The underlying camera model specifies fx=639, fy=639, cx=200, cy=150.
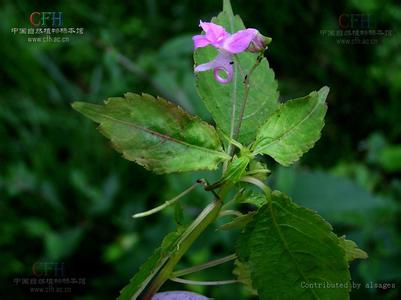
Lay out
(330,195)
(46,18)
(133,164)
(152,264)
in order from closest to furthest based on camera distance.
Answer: (152,264)
(46,18)
(330,195)
(133,164)

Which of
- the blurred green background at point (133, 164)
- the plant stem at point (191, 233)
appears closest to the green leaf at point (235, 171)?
the plant stem at point (191, 233)

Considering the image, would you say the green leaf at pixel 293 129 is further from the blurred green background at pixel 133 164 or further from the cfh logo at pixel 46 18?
the blurred green background at pixel 133 164

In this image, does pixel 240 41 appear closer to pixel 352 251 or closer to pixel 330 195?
pixel 352 251

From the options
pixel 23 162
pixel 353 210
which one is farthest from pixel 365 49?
pixel 23 162

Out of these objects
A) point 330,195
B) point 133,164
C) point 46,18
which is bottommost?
point 330,195

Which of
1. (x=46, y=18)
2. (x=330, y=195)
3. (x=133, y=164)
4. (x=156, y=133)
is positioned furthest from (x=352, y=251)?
(x=133, y=164)

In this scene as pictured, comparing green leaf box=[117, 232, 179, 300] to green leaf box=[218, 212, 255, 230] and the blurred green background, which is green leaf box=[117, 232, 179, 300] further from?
the blurred green background

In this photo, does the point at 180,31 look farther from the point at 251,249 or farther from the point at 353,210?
the point at 251,249

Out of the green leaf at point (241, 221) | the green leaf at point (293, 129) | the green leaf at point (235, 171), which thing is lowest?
the green leaf at point (241, 221)
